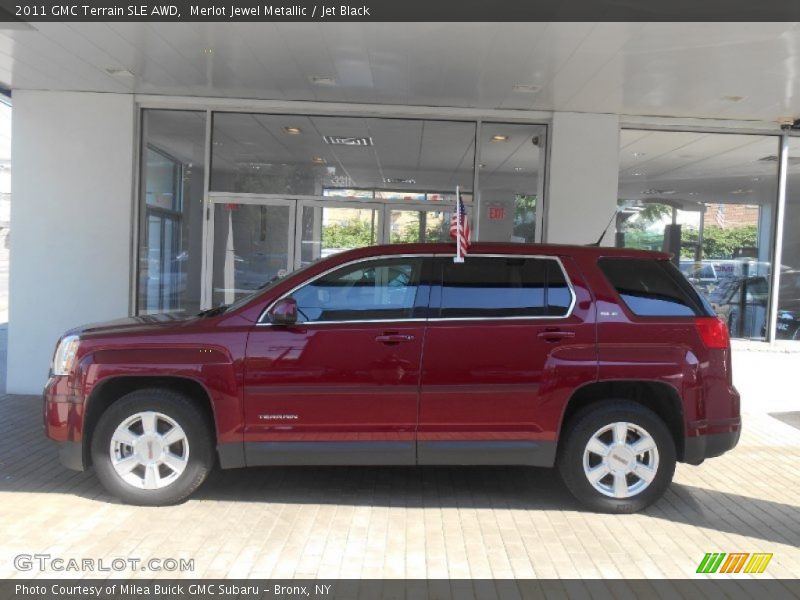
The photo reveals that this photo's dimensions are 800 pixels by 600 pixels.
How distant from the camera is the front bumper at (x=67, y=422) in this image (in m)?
4.83

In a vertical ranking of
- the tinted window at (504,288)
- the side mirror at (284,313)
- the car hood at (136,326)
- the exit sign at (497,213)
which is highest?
the exit sign at (497,213)

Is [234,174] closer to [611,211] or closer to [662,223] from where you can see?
[611,211]

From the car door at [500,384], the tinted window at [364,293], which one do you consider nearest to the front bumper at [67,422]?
the tinted window at [364,293]

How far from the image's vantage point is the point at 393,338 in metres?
4.87

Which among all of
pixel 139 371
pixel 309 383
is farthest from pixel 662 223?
pixel 139 371

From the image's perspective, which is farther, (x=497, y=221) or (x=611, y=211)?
(x=497, y=221)

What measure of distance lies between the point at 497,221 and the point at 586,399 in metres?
A: 4.62

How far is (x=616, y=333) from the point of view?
4914 millimetres

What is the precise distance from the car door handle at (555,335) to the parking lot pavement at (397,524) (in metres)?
1.22

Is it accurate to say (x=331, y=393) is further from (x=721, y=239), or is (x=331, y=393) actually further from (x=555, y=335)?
(x=721, y=239)

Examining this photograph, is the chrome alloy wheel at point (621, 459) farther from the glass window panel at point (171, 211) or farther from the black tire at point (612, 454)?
the glass window panel at point (171, 211)

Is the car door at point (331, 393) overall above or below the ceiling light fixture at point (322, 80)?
below

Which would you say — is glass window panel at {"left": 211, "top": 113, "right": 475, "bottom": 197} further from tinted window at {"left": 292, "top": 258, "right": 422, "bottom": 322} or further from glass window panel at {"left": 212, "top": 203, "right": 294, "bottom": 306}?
tinted window at {"left": 292, "top": 258, "right": 422, "bottom": 322}

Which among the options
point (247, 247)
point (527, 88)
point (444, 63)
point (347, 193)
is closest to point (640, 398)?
point (444, 63)
